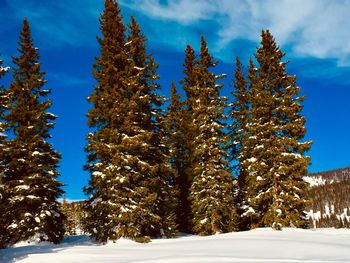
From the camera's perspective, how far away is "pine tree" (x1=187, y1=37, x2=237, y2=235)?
26328 mm

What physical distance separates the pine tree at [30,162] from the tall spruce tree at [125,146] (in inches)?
130

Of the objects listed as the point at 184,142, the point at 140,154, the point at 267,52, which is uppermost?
the point at 267,52

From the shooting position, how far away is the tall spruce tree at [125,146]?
19953 millimetres

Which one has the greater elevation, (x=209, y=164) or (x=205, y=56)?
(x=205, y=56)

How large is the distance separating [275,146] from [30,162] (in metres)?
16.1

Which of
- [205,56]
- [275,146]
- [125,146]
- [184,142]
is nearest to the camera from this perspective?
[125,146]

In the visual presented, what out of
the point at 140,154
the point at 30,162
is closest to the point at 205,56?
the point at 140,154

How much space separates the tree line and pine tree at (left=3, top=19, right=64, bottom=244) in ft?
0.21

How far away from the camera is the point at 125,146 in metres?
20.5

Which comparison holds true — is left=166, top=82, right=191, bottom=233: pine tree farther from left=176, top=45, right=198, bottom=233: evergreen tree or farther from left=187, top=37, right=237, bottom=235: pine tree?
left=187, top=37, right=237, bottom=235: pine tree

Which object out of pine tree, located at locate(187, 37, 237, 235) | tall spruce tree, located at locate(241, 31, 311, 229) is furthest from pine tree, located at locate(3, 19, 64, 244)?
tall spruce tree, located at locate(241, 31, 311, 229)

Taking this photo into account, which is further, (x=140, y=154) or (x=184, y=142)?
(x=184, y=142)

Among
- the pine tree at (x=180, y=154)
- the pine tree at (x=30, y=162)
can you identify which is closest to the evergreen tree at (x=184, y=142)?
the pine tree at (x=180, y=154)

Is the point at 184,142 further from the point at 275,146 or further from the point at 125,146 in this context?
the point at 125,146
